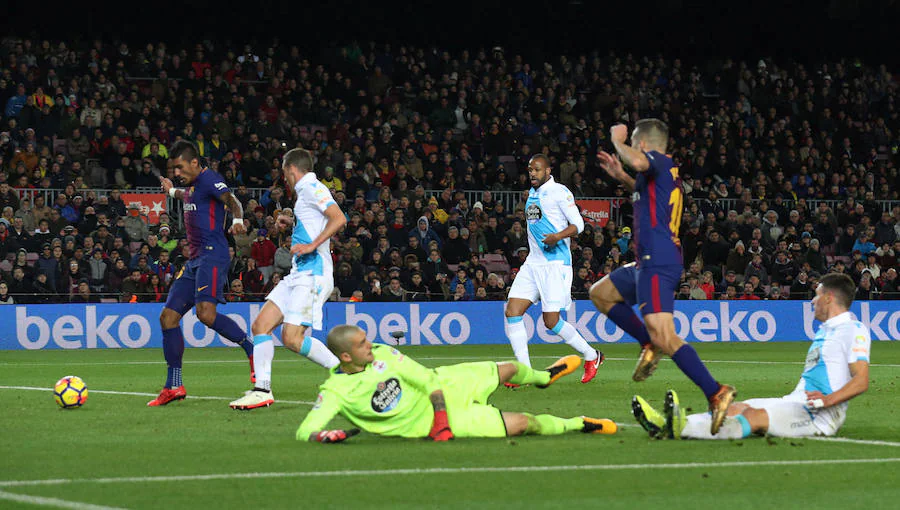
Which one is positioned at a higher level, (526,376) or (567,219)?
(567,219)

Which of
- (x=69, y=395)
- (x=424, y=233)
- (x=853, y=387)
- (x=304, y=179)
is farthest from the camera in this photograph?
(x=424, y=233)

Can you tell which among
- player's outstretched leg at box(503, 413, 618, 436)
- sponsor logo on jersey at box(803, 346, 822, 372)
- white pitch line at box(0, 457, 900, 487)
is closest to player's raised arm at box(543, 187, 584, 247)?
player's outstretched leg at box(503, 413, 618, 436)

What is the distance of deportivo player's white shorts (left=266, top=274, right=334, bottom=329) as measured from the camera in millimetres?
11469

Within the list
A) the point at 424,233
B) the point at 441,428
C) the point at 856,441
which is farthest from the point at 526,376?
the point at 424,233

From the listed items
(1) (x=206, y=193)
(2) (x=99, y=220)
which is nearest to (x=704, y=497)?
(1) (x=206, y=193)

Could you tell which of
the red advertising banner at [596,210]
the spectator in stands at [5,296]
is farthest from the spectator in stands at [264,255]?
the red advertising banner at [596,210]

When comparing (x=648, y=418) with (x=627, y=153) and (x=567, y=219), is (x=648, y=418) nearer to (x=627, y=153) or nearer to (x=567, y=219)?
(x=627, y=153)

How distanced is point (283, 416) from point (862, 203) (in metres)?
23.1

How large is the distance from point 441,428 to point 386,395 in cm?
43

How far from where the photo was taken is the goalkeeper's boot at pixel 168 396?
11977 mm

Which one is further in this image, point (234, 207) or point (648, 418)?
point (234, 207)

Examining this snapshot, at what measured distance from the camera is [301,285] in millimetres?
11539

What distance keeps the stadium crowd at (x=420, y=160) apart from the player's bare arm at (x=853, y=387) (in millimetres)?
15824

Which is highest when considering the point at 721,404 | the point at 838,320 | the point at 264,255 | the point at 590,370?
the point at 264,255
